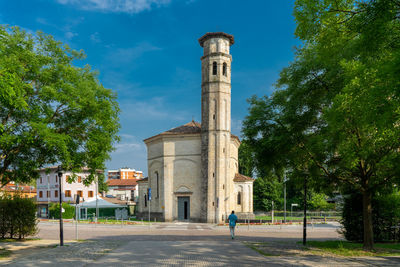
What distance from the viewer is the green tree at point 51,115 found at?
1361 cm

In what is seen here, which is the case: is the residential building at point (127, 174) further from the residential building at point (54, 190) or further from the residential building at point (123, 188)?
the residential building at point (54, 190)

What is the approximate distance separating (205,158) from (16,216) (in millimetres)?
23511

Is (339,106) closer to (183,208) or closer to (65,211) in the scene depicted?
(183,208)

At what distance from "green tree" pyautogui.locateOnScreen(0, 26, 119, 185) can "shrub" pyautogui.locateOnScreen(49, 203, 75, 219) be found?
34356mm

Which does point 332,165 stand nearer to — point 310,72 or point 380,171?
point 380,171

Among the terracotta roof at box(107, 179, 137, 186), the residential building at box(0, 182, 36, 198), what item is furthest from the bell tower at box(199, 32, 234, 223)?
the terracotta roof at box(107, 179, 137, 186)

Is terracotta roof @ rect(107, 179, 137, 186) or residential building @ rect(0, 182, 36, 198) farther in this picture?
terracotta roof @ rect(107, 179, 137, 186)

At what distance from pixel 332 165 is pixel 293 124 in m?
2.73

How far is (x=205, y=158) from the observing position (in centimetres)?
3991

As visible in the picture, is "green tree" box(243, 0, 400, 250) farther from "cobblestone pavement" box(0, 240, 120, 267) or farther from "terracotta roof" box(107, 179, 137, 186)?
"terracotta roof" box(107, 179, 137, 186)

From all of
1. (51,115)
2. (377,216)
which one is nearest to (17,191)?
(51,115)

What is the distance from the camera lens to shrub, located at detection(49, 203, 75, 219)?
157 ft

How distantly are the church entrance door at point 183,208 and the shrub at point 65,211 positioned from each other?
16117 millimetres

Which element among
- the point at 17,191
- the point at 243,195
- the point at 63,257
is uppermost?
the point at 17,191
